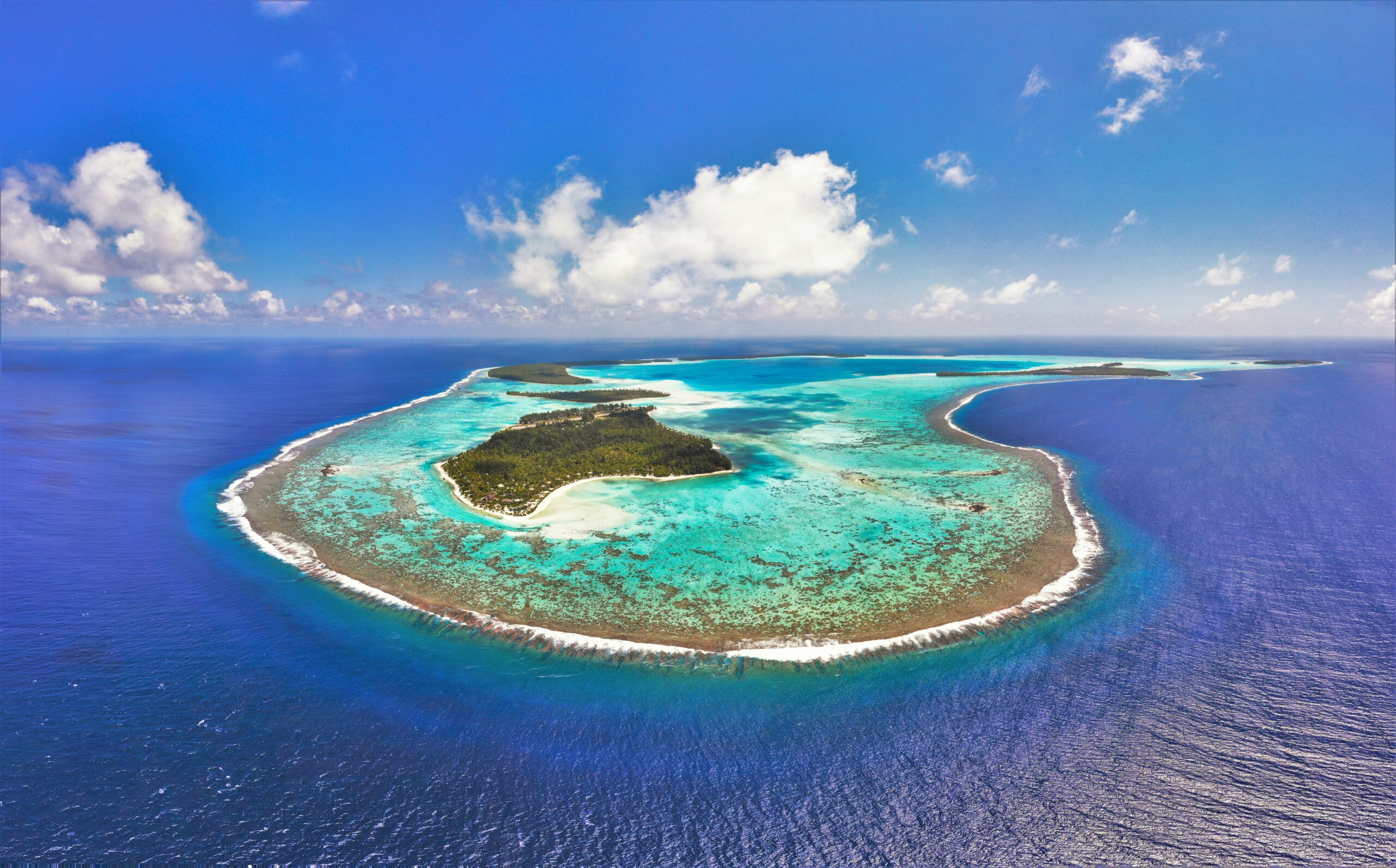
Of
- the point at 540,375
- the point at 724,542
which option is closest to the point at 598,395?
the point at 540,375

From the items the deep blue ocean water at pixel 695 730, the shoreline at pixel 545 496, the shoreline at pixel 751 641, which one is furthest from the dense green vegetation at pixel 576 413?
the deep blue ocean water at pixel 695 730

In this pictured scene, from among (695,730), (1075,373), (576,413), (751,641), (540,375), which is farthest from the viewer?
(1075,373)

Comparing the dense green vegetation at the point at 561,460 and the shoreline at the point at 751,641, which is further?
the dense green vegetation at the point at 561,460

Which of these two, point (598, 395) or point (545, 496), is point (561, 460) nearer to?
point (545, 496)

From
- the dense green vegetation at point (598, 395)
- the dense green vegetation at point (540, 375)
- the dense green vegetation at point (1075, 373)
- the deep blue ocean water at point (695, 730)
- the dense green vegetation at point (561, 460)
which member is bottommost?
the deep blue ocean water at point (695, 730)

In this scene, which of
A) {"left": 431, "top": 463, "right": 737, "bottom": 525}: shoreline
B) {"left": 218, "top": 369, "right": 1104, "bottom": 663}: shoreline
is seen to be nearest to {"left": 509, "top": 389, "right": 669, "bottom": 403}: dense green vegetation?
{"left": 431, "top": 463, "right": 737, "bottom": 525}: shoreline

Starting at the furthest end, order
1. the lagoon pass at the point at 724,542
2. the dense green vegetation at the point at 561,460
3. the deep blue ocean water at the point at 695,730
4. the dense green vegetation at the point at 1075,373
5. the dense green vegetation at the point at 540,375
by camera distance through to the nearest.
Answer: the dense green vegetation at the point at 1075,373
the dense green vegetation at the point at 540,375
the dense green vegetation at the point at 561,460
the lagoon pass at the point at 724,542
the deep blue ocean water at the point at 695,730

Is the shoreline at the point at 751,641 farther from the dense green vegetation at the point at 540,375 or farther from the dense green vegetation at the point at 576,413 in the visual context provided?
the dense green vegetation at the point at 540,375
